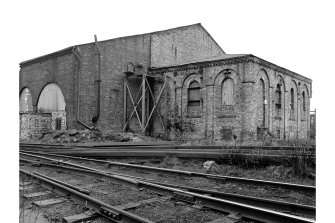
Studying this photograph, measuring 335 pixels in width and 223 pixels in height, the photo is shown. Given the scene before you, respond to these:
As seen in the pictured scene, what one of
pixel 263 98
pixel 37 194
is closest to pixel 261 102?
pixel 263 98

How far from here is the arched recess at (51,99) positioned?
20562mm

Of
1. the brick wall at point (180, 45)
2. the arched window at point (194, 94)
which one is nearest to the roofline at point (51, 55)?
the brick wall at point (180, 45)

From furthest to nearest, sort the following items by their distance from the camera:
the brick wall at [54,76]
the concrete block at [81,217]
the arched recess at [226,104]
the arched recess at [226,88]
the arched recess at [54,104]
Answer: the arched recess at [54,104] < the brick wall at [54,76] < the arched recess at [226,88] < the arched recess at [226,104] < the concrete block at [81,217]

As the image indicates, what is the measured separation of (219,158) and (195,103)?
11262 millimetres

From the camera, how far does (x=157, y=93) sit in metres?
21.7

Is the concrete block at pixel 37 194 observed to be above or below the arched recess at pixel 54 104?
below

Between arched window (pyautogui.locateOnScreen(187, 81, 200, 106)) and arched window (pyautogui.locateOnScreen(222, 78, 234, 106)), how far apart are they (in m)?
1.86

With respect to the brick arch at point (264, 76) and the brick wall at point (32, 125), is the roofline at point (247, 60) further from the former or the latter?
the brick wall at point (32, 125)

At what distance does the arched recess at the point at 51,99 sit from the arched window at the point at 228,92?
35.0 ft

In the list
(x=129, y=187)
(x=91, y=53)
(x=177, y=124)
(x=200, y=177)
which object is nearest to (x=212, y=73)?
(x=177, y=124)

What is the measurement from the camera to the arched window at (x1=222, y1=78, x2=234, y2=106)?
18.5 metres

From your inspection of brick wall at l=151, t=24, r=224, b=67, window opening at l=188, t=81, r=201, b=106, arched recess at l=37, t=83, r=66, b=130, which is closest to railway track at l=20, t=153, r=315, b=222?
window opening at l=188, t=81, r=201, b=106

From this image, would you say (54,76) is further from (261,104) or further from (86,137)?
(261,104)

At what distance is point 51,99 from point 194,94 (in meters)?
10.3
